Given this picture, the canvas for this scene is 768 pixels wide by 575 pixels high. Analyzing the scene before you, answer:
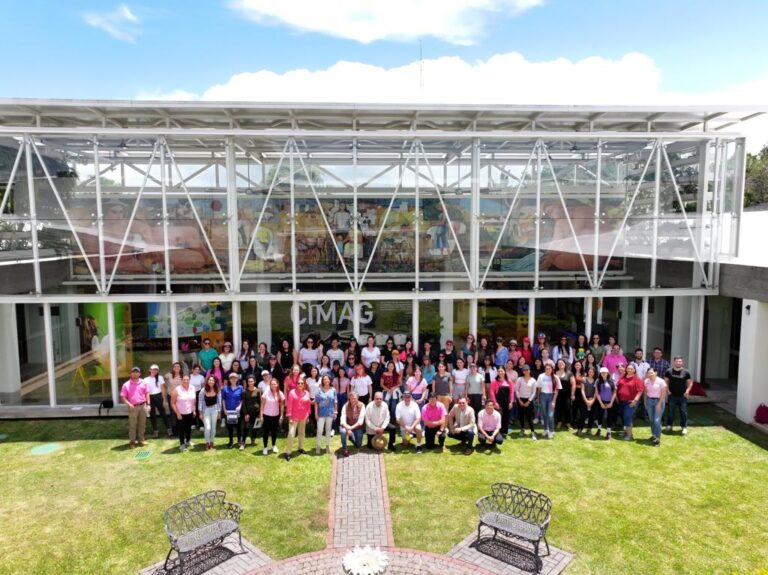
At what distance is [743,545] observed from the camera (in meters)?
6.68

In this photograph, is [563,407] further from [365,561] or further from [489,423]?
[365,561]

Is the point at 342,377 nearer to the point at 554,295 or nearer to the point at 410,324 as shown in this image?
the point at 410,324

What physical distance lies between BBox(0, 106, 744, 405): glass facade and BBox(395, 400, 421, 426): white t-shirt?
126 inches

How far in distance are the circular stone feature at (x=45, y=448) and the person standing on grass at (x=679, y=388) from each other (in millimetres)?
12240

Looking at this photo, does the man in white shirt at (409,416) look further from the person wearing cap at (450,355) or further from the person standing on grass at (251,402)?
the person standing on grass at (251,402)

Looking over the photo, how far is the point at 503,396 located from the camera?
10.0 meters

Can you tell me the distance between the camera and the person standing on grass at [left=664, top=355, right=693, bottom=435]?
1038 centimetres

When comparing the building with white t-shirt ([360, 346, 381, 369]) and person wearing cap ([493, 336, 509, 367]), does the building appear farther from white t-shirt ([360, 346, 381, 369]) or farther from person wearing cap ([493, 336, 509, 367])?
white t-shirt ([360, 346, 381, 369])

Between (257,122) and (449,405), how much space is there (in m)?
8.19

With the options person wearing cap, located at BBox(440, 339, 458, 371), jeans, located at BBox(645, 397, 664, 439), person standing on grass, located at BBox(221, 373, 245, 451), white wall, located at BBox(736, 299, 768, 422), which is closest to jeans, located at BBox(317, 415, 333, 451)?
person standing on grass, located at BBox(221, 373, 245, 451)

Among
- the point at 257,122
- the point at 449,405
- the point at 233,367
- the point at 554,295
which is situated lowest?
the point at 449,405

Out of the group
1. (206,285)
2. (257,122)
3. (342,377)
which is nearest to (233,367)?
(342,377)

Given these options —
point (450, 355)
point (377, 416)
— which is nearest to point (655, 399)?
point (450, 355)

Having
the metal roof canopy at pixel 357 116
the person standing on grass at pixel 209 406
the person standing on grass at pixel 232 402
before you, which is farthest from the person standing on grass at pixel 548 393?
the person standing on grass at pixel 209 406
